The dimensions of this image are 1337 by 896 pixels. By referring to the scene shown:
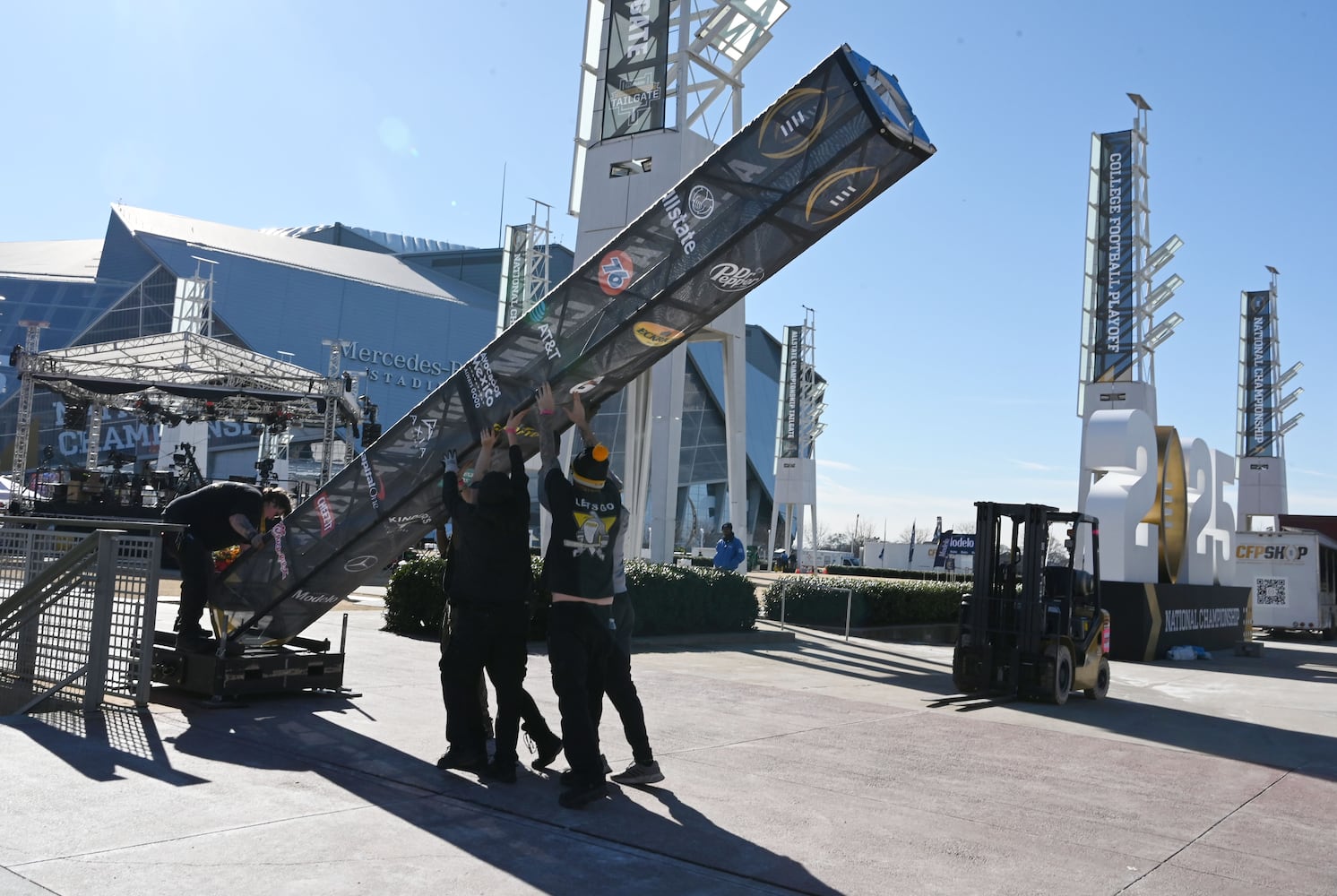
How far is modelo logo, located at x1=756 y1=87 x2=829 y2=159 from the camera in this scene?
244 inches

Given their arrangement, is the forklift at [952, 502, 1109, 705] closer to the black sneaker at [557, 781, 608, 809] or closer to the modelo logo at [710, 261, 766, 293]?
the modelo logo at [710, 261, 766, 293]

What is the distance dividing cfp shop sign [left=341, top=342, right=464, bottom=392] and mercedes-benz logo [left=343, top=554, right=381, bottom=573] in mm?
71445

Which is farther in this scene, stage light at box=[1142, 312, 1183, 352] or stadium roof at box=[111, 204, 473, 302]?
stadium roof at box=[111, 204, 473, 302]

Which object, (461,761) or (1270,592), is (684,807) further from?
(1270,592)

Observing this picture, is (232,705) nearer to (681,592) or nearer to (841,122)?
(841,122)

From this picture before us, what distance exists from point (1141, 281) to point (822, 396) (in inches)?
1082

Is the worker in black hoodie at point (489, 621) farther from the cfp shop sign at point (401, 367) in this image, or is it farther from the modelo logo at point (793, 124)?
the cfp shop sign at point (401, 367)

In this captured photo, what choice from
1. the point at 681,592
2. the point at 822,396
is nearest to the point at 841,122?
the point at 681,592

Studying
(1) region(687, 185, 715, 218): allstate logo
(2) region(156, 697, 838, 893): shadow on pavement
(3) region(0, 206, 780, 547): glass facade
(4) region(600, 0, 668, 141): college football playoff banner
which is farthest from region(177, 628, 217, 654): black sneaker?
(3) region(0, 206, 780, 547): glass facade

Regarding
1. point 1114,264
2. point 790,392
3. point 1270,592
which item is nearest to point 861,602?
point 1270,592

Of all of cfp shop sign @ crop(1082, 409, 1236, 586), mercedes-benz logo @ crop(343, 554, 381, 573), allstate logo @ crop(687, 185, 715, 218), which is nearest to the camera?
allstate logo @ crop(687, 185, 715, 218)

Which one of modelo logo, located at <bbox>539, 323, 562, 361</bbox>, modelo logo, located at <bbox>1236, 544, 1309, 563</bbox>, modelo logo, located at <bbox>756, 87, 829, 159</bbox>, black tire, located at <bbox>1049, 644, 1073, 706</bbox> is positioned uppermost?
modelo logo, located at <bbox>756, 87, 829, 159</bbox>

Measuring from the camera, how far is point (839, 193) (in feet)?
20.6

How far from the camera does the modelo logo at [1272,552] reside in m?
28.4
